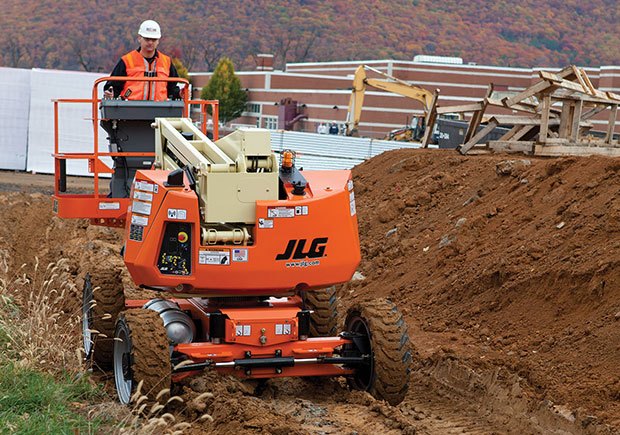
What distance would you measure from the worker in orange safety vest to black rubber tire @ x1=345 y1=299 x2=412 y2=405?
4.31 meters

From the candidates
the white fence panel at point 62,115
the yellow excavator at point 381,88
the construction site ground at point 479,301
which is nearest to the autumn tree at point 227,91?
the yellow excavator at point 381,88

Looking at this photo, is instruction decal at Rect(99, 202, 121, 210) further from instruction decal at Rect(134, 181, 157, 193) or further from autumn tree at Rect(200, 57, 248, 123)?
autumn tree at Rect(200, 57, 248, 123)

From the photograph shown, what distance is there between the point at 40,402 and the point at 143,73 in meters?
5.19

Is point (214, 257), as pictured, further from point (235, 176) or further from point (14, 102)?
point (14, 102)

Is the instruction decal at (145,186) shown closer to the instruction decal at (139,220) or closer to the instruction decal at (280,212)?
the instruction decal at (139,220)

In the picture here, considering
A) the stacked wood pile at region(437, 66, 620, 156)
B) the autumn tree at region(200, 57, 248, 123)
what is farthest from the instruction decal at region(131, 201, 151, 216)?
the autumn tree at region(200, 57, 248, 123)

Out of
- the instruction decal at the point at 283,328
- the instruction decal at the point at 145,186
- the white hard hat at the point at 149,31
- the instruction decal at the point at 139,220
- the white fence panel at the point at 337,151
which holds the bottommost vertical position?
the white fence panel at the point at 337,151

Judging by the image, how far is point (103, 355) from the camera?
369 inches

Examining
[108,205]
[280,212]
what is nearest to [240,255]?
[280,212]

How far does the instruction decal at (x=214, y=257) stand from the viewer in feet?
27.0

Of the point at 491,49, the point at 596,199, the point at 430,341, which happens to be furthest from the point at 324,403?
the point at 491,49

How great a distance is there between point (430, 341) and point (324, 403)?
2.67 meters

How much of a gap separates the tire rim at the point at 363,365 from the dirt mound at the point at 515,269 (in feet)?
4.86

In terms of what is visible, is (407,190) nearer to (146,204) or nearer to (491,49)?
(146,204)
